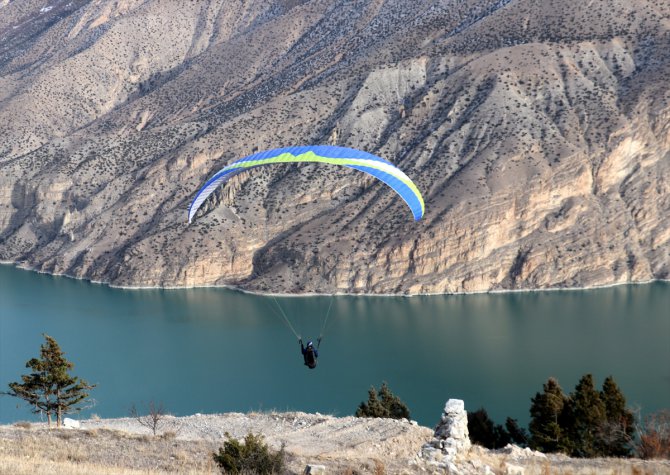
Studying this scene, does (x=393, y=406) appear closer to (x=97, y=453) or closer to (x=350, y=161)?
(x=350, y=161)

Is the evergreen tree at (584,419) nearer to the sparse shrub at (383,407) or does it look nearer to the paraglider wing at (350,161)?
the sparse shrub at (383,407)

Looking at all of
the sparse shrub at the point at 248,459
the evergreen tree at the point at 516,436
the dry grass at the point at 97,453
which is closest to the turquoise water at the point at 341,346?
the evergreen tree at the point at 516,436

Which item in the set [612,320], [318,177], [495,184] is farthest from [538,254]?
[318,177]

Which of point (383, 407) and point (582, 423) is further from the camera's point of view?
point (383, 407)

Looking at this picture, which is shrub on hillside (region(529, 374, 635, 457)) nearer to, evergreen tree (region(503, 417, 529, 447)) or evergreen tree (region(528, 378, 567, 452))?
evergreen tree (region(528, 378, 567, 452))

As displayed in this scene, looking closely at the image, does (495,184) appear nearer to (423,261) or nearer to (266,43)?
(423,261)

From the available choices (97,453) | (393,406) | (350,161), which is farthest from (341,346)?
(97,453)

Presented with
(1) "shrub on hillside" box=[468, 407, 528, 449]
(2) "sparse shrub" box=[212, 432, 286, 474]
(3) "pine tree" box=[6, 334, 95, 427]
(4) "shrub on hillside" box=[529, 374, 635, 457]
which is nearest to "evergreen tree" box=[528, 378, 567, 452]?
(4) "shrub on hillside" box=[529, 374, 635, 457]
